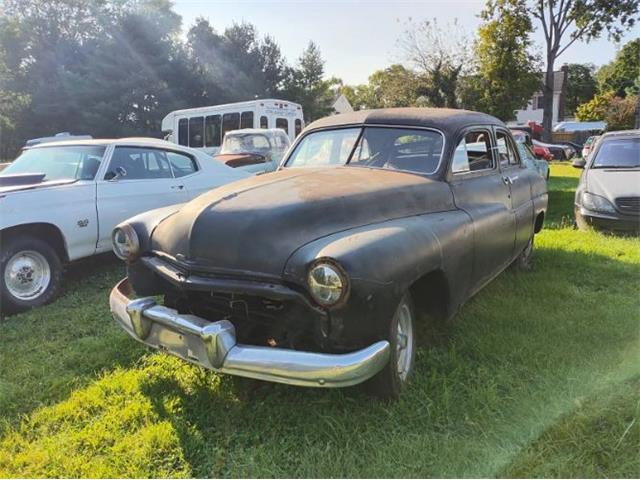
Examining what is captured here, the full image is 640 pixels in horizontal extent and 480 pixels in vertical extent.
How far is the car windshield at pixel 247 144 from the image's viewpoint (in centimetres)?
1263

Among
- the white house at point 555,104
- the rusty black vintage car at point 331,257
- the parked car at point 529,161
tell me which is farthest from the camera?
the white house at point 555,104

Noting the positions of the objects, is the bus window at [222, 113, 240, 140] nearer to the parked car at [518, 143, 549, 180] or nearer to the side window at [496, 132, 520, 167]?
the parked car at [518, 143, 549, 180]

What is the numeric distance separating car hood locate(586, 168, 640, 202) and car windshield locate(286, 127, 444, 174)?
478 centimetres

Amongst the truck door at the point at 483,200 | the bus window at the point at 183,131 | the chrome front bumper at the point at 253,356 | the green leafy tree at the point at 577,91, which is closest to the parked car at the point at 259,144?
the bus window at the point at 183,131

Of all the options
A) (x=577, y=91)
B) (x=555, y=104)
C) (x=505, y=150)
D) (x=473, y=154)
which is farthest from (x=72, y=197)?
(x=577, y=91)

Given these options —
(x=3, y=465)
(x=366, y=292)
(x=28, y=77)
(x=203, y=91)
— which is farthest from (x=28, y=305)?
(x=28, y=77)

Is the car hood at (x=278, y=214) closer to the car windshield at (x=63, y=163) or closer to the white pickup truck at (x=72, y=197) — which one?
the white pickup truck at (x=72, y=197)

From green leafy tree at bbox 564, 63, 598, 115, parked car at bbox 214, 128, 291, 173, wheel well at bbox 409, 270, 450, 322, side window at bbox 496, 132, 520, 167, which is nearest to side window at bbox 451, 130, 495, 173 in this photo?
side window at bbox 496, 132, 520, 167

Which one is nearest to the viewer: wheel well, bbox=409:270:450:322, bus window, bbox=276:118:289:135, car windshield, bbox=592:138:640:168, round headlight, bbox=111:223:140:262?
wheel well, bbox=409:270:450:322

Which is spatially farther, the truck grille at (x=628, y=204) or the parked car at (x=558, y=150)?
the parked car at (x=558, y=150)

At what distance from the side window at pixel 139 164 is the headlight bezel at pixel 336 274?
13.3 feet

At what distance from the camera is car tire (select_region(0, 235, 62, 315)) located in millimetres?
4688

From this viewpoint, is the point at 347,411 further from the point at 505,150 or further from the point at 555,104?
the point at 555,104

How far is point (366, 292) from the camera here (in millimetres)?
2482
